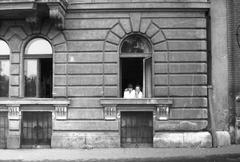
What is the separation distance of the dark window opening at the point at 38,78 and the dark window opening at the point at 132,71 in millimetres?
3240

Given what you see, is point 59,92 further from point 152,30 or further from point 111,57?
point 152,30

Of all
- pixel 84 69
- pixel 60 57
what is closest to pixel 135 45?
pixel 84 69

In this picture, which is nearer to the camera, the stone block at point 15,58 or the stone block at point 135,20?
the stone block at point 135,20

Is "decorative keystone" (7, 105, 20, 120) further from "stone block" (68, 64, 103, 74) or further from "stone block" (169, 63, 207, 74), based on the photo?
"stone block" (169, 63, 207, 74)

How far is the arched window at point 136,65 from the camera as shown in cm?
1122

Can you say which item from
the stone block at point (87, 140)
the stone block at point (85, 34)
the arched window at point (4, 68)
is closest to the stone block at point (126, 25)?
the stone block at point (85, 34)

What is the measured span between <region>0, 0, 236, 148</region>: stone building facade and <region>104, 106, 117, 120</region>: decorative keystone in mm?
42

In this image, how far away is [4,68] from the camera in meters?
11.4

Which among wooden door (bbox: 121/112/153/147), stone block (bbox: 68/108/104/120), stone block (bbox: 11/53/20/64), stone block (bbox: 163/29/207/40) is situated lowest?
wooden door (bbox: 121/112/153/147)

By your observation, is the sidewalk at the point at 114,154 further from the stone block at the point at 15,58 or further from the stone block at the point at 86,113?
the stone block at the point at 15,58

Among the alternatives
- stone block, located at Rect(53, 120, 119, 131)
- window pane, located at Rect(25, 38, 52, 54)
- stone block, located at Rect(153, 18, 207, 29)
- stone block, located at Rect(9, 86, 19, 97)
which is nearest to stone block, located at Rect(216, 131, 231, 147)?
stone block, located at Rect(53, 120, 119, 131)

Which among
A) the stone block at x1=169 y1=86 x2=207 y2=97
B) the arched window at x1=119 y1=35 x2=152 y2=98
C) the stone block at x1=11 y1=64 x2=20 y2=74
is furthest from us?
the arched window at x1=119 y1=35 x2=152 y2=98

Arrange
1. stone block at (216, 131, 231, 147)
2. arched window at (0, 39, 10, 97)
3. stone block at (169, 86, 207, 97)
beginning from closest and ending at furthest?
1. stone block at (216, 131, 231, 147)
2. stone block at (169, 86, 207, 97)
3. arched window at (0, 39, 10, 97)

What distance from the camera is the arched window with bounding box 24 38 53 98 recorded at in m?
11.3
